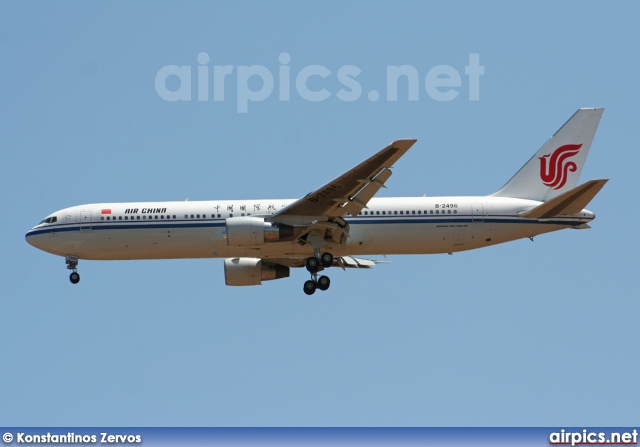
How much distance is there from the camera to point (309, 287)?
1863 inches

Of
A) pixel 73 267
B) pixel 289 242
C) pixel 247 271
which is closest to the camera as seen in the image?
pixel 289 242

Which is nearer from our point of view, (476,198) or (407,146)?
(407,146)

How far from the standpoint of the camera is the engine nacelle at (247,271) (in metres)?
49.3

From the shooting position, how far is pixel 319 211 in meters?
45.3

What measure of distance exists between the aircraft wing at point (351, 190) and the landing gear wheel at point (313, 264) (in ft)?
7.23

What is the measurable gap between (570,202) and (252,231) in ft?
38.8

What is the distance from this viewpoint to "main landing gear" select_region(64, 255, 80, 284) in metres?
48.2

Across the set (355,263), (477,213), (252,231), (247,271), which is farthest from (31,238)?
(477,213)

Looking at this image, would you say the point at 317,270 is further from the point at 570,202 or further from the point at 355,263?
the point at 570,202

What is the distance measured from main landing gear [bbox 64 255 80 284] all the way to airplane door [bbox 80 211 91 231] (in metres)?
1.32

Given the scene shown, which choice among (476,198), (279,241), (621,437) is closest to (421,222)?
(476,198)

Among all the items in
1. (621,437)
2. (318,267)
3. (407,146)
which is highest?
(407,146)

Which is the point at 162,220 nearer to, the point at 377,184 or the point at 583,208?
the point at 377,184

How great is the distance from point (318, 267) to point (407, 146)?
7.48 m
